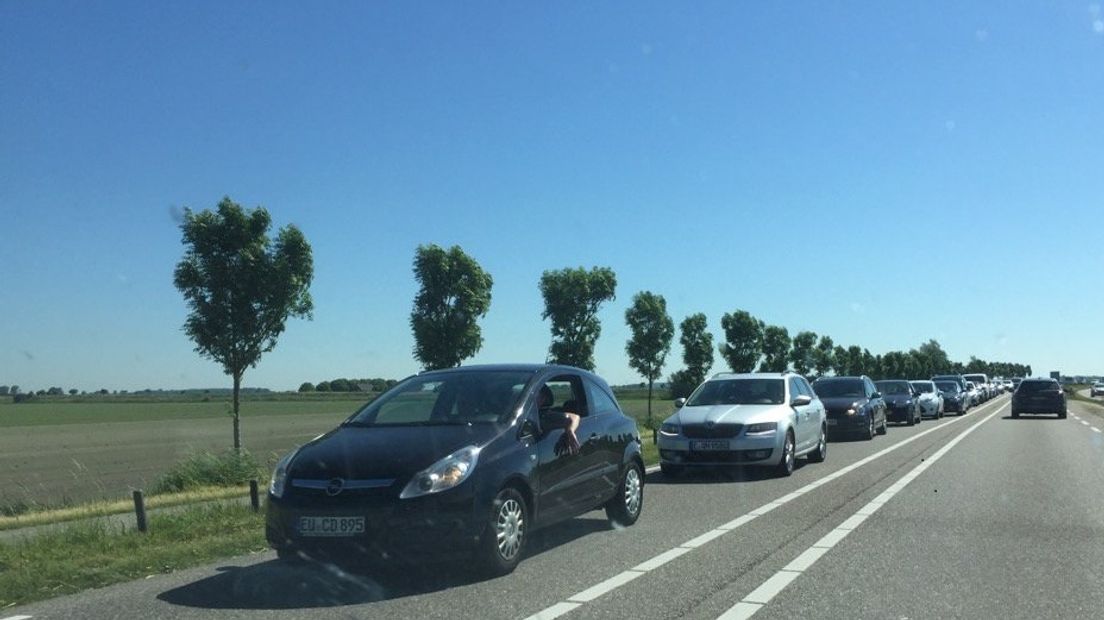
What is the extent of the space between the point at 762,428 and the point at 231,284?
1018 cm

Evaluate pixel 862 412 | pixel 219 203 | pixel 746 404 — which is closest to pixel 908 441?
pixel 862 412

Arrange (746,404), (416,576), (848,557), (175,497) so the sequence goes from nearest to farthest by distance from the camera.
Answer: (416,576), (848,557), (175,497), (746,404)

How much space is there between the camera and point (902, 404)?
107ft

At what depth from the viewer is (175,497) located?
47.9 ft

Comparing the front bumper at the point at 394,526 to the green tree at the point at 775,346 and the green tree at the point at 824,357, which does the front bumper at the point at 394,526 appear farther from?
the green tree at the point at 824,357

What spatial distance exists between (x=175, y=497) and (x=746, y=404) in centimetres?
911

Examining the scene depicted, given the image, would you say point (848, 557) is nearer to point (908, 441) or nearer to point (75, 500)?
point (75, 500)

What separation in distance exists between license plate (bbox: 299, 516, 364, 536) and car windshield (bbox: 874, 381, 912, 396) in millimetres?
29527

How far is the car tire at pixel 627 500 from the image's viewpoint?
9.83 m

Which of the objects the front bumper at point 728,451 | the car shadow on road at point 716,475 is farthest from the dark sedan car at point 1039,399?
the front bumper at point 728,451

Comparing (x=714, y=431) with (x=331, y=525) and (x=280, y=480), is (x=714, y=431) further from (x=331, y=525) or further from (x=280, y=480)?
(x=331, y=525)

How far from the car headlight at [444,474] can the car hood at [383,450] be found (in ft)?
0.16

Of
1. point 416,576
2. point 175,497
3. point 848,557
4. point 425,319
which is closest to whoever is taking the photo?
point 416,576

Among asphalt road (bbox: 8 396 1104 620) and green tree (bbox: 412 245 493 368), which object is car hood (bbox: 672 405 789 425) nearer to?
asphalt road (bbox: 8 396 1104 620)
